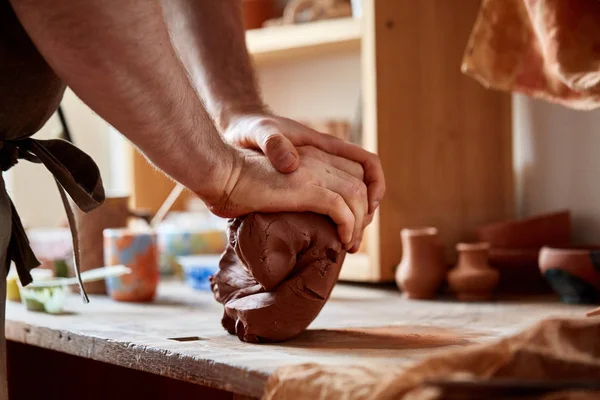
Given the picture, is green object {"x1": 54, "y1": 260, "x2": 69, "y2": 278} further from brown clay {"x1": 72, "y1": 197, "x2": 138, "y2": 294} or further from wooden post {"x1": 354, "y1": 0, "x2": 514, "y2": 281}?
wooden post {"x1": 354, "y1": 0, "x2": 514, "y2": 281}

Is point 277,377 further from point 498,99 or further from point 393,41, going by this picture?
point 498,99

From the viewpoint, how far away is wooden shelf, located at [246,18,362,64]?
203 cm

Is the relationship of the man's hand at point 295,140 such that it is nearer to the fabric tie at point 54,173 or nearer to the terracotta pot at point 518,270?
the fabric tie at point 54,173

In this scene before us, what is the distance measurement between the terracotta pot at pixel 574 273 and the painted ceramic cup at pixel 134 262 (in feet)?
2.72

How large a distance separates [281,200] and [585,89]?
0.57m

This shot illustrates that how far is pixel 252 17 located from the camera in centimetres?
243

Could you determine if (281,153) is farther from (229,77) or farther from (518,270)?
(518,270)

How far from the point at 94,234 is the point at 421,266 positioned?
0.77 metres

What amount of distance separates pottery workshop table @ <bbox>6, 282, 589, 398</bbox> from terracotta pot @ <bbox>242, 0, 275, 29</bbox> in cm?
85

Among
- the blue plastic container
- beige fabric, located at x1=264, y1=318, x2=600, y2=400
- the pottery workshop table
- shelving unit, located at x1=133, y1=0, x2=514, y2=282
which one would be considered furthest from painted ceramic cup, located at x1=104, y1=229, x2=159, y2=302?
beige fabric, located at x1=264, y1=318, x2=600, y2=400

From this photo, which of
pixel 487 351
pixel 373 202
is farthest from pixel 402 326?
pixel 487 351

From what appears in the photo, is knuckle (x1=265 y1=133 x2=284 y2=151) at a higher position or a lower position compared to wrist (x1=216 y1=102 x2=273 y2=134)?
lower

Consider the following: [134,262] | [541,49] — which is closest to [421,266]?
[541,49]

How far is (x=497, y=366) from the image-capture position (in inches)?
33.0
